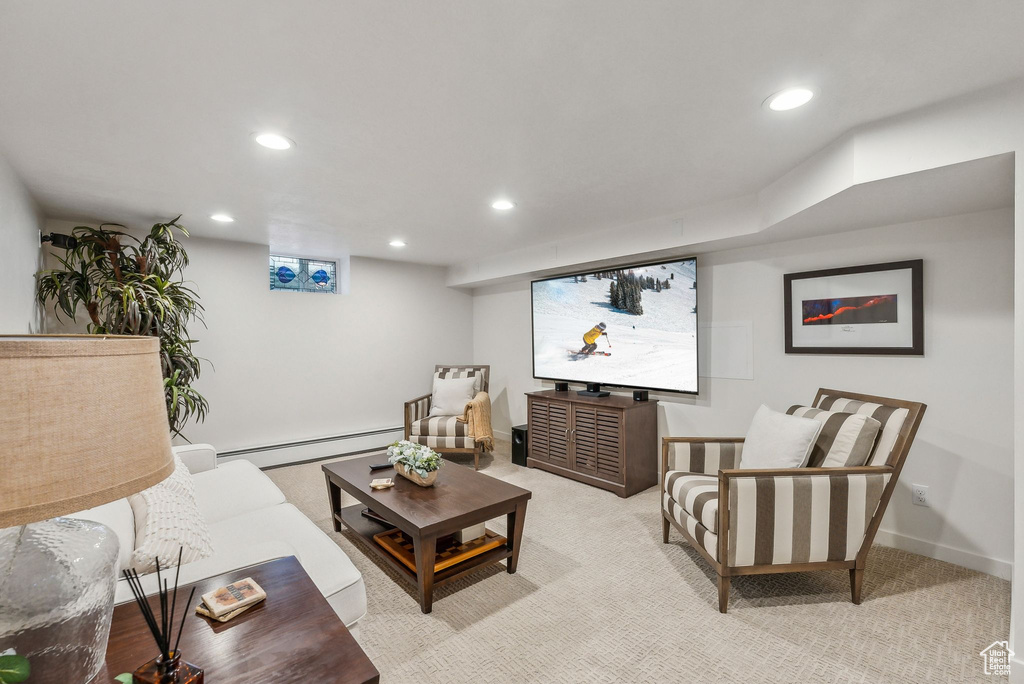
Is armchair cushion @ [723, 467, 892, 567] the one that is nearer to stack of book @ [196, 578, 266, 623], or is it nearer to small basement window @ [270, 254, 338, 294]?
stack of book @ [196, 578, 266, 623]

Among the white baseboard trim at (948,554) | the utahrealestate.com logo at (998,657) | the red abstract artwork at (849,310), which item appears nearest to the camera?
the utahrealestate.com logo at (998,657)

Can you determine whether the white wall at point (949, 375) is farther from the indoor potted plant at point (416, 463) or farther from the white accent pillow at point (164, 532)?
the white accent pillow at point (164, 532)

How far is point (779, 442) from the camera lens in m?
2.40

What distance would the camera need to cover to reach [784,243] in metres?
3.35

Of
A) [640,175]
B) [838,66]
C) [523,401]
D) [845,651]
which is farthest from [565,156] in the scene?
[523,401]

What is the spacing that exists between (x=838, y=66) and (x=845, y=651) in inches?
90.5

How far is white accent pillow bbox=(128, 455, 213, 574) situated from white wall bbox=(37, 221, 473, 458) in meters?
2.95

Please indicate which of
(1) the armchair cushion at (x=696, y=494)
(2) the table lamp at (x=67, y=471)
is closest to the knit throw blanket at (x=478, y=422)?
(1) the armchair cushion at (x=696, y=494)

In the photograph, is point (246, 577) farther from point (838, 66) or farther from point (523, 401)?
point (523, 401)

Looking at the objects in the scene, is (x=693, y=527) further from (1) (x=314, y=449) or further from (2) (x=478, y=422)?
(1) (x=314, y=449)

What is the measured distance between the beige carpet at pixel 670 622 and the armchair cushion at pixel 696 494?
38cm

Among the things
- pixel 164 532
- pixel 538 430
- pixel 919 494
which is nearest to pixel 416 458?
pixel 164 532

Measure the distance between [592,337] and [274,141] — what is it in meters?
3.15

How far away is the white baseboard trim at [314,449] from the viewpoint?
455cm
